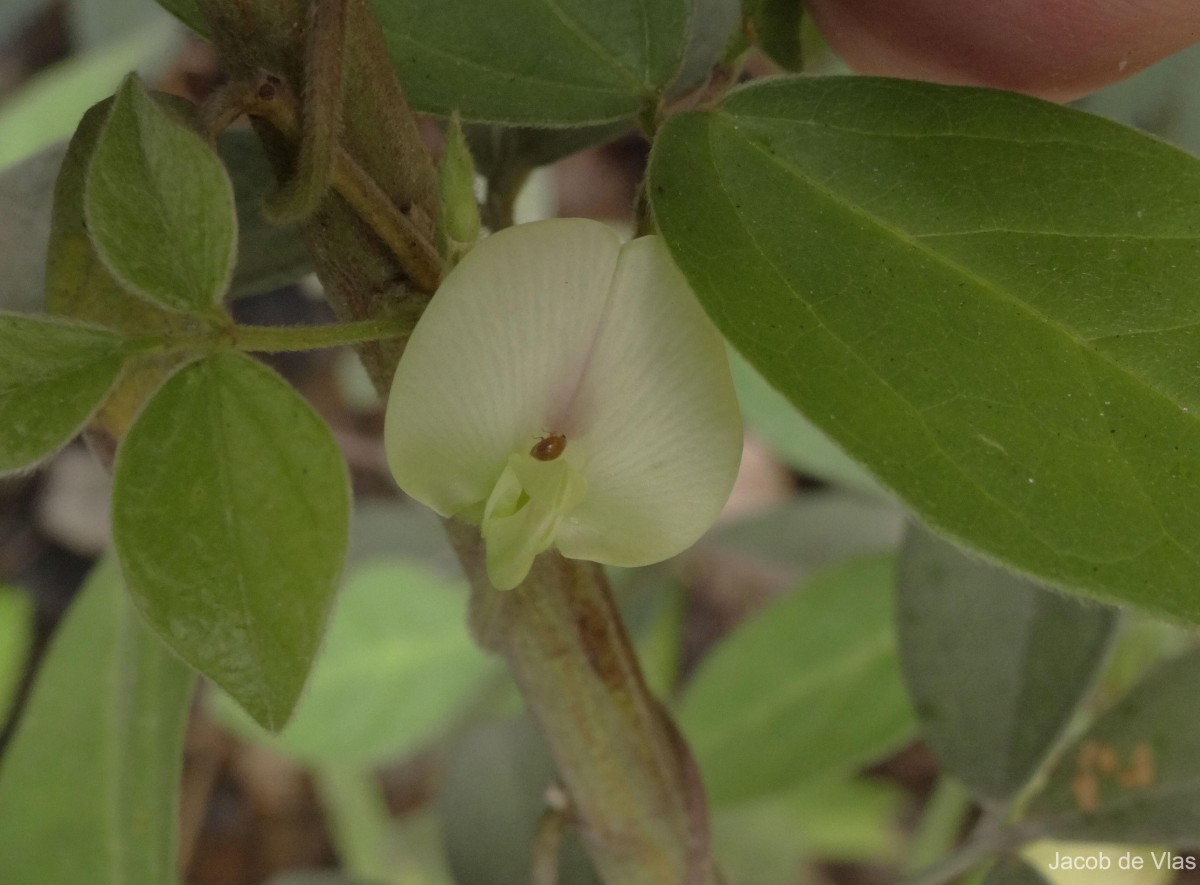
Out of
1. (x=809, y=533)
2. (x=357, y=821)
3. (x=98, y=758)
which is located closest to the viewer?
(x=98, y=758)

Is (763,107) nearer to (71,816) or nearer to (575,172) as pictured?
(71,816)

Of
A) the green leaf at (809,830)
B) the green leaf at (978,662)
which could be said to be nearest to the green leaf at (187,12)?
the green leaf at (978,662)

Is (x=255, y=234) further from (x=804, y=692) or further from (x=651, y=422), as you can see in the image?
(x=804, y=692)

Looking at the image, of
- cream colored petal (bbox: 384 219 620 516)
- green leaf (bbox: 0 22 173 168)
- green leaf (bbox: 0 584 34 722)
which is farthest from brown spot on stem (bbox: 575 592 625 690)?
green leaf (bbox: 0 584 34 722)

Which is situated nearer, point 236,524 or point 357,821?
point 236,524

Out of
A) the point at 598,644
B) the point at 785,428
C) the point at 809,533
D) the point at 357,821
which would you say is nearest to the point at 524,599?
the point at 598,644

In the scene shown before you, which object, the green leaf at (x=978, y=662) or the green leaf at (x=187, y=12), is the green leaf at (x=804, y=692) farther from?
the green leaf at (x=187, y=12)
